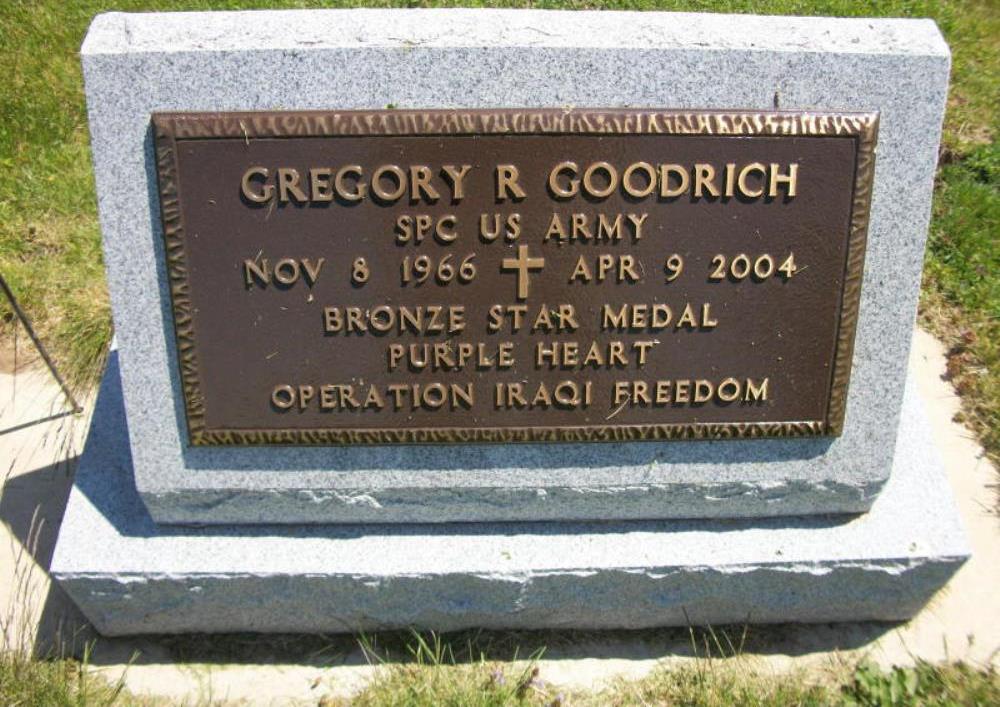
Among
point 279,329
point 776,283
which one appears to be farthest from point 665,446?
point 279,329

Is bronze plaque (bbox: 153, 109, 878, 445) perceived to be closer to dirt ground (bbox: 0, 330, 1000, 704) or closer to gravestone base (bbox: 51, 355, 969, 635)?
gravestone base (bbox: 51, 355, 969, 635)

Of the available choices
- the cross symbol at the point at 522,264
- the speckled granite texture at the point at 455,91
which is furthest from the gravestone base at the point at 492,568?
the cross symbol at the point at 522,264

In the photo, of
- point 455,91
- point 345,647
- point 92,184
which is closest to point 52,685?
point 345,647

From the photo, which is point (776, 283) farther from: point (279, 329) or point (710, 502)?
point (279, 329)

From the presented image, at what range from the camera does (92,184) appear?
4.96 meters

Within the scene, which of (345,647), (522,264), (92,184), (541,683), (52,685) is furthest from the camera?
(92,184)

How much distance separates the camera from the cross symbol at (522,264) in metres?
2.64

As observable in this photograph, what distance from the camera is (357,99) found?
253 cm

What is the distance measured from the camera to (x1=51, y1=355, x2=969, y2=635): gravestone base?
287cm

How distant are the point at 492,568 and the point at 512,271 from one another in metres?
0.97

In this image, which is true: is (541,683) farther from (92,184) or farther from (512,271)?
(92,184)

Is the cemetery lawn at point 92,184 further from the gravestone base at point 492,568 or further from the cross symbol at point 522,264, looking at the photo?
the cross symbol at point 522,264

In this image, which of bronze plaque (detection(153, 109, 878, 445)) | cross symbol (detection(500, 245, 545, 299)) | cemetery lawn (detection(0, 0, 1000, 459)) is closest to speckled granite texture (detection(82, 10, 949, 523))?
bronze plaque (detection(153, 109, 878, 445))

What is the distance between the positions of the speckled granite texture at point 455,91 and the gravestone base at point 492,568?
0.23 meters
